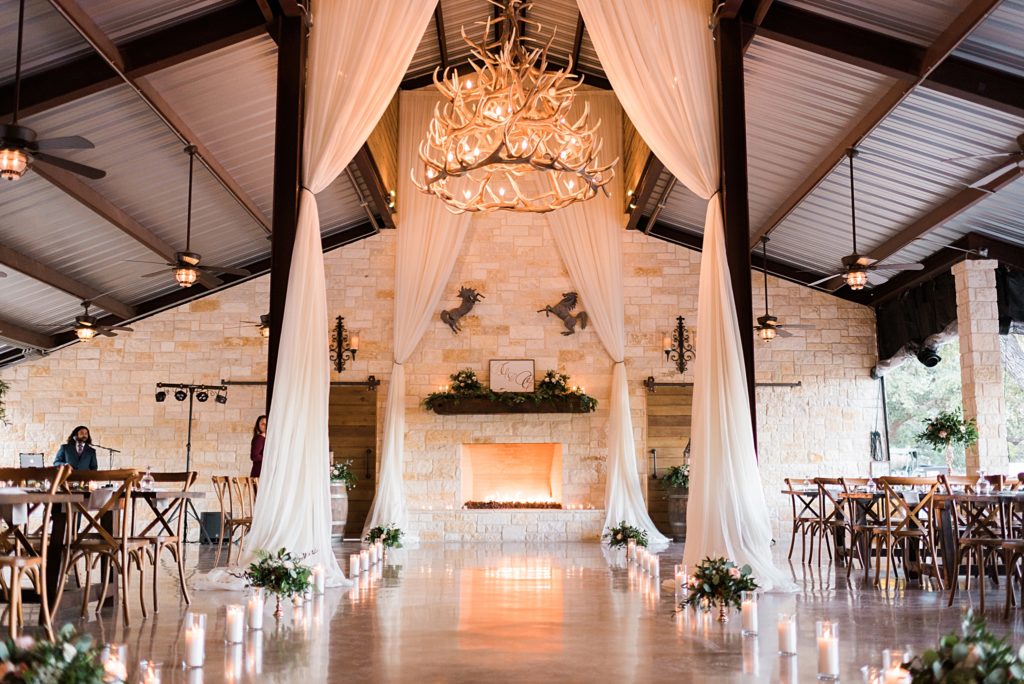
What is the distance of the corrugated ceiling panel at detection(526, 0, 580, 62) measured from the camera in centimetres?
1110

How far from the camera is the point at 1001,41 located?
6.85m

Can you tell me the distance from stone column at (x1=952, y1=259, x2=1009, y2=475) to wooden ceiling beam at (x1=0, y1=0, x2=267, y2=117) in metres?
7.90

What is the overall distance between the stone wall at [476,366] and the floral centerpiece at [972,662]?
10318 millimetres

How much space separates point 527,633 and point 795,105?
20.5 ft

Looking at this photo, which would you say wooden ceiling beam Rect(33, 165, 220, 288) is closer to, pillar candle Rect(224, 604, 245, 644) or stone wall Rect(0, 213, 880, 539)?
stone wall Rect(0, 213, 880, 539)

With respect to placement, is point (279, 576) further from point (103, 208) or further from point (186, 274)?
point (103, 208)

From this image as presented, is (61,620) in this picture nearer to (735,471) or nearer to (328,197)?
(735,471)

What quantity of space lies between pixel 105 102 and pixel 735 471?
6.03 meters

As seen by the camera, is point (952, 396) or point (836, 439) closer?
point (836, 439)

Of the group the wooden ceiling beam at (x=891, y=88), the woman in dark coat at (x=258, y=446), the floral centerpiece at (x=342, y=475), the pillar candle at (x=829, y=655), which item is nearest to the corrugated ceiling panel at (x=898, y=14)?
the wooden ceiling beam at (x=891, y=88)

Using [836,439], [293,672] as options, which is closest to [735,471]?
[293,672]

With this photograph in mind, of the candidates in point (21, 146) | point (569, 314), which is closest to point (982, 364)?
point (569, 314)

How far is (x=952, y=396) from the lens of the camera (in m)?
17.9

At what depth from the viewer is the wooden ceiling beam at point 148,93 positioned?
646 centimetres
